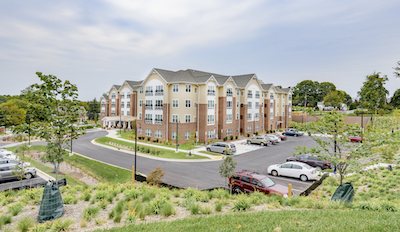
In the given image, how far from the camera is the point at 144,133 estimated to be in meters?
38.8

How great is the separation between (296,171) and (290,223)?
12.6 meters

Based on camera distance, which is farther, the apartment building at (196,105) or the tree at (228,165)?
the apartment building at (196,105)

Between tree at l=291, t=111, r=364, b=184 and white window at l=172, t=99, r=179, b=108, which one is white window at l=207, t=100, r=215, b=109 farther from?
tree at l=291, t=111, r=364, b=184

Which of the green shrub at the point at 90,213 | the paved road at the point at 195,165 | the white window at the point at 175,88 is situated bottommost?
the paved road at the point at 195,165

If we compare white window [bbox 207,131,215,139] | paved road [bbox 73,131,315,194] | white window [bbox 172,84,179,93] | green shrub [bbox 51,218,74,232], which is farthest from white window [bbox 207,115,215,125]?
green shrub [bbox 51,218,74,232]

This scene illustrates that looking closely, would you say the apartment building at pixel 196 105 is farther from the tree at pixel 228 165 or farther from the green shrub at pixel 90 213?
the green shrub at pixel 90 213

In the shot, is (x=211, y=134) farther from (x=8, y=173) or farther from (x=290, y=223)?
(x=290, y=223)

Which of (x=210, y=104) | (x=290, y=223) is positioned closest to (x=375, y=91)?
(x=210, y=104)

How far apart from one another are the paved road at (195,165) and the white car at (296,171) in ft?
1.50

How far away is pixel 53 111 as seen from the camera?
8836mm

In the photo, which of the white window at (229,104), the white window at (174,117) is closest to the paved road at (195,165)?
the white window at (174,117)

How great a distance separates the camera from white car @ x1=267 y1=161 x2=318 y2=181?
17078mm

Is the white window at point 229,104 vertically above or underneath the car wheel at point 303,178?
above

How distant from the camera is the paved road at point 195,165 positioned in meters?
17.1
